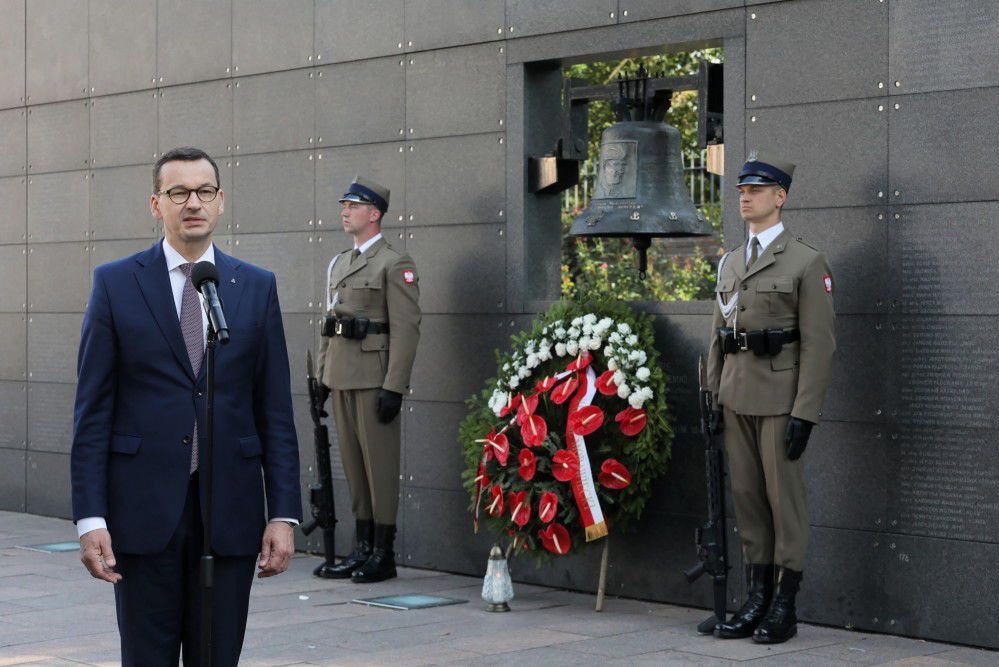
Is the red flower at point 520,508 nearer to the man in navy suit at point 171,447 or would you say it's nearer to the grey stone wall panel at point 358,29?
the grey stone wall panel at point 358,29

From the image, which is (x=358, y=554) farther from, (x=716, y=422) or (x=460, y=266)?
(x=716, y=422)

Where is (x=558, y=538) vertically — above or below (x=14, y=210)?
below

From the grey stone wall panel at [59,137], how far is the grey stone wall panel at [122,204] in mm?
260

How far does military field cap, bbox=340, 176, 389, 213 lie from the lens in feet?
27.8

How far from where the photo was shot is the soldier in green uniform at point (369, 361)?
8.33 m

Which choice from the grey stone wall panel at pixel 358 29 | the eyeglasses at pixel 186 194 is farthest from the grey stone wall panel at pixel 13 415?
the eyeglasses at pixel 186 194

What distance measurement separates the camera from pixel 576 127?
8258mm

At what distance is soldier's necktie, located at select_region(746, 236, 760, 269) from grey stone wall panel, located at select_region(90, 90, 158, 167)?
5.19 m

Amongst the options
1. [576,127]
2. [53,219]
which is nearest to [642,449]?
[576,127]

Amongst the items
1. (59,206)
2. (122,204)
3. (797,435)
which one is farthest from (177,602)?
(59,206)

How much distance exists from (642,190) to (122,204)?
450 cm

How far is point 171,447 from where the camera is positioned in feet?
12.7

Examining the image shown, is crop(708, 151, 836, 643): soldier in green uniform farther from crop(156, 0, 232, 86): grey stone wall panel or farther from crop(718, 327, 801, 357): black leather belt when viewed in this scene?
crop(156, 0, 232, 86): grey stone wall panel

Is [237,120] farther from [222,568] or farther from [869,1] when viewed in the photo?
[222,568]
